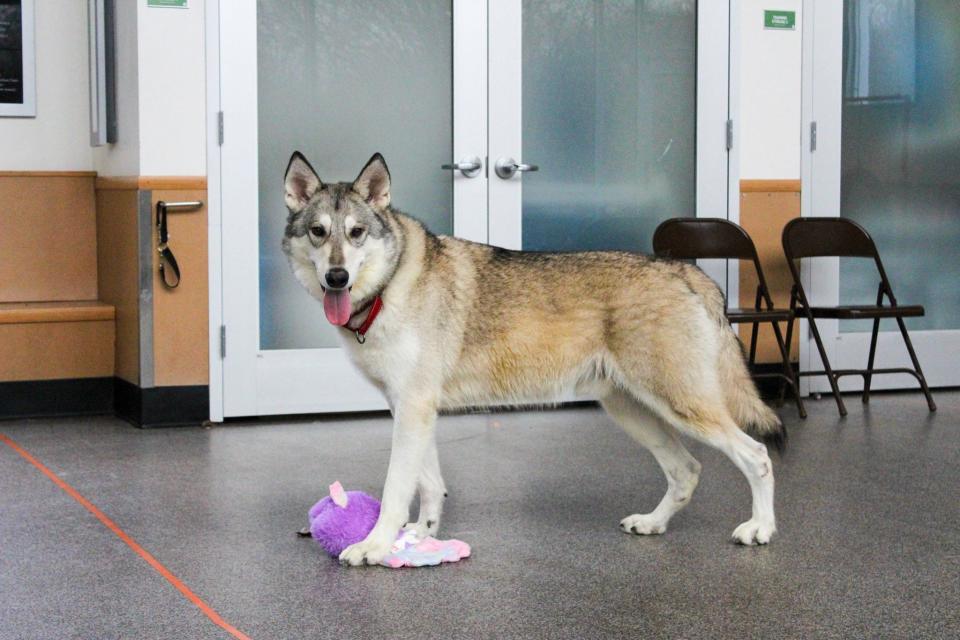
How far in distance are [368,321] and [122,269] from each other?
2951mm

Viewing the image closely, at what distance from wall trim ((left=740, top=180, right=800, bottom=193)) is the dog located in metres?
3.00

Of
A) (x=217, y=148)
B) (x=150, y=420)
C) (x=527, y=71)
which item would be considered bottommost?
(x=150, y=420)

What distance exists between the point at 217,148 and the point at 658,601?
3.55 meters

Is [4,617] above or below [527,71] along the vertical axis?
below

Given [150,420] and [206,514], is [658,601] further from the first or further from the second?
[150,420]

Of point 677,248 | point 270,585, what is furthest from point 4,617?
point 677,248

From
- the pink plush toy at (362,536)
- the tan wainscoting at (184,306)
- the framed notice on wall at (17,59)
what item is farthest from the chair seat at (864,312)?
the framed notice on wall at (17,59)

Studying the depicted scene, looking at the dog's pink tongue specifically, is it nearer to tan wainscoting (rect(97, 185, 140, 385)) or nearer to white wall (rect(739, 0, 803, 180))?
tan wainscoting (rect(97, 185, 140, 385))

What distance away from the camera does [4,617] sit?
295 centimetres

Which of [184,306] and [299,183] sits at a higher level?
[299,183]

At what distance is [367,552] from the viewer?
3.44 m

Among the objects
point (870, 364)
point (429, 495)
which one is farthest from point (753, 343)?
point (429, 495)

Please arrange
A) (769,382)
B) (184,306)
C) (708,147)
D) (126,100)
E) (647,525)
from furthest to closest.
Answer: (769,382) < (708,147) < (126,100) < (184,306) < (647,525)

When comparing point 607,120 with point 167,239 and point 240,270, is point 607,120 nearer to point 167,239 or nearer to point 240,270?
point 240,270
